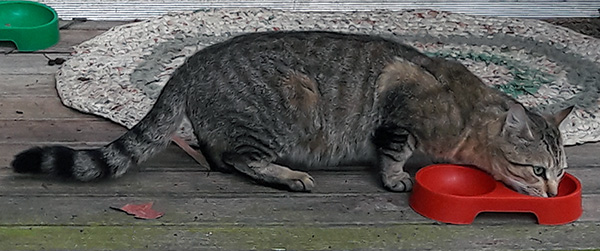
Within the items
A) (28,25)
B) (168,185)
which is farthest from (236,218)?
(28,25)

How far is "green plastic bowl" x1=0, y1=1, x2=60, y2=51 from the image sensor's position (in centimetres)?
439

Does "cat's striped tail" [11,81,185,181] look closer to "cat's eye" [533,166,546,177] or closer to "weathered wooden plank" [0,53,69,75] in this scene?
"cat's eye" [533,166,546,177]

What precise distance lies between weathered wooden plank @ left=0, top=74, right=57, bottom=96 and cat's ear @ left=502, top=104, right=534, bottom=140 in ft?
7.07

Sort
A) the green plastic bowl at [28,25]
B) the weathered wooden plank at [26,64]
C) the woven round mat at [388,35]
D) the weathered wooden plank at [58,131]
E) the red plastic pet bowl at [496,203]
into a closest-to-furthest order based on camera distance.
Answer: the red plastic pet bowl at [496,203], the weathered wooden plank at [58,131], the woven round mat at [388,35], the weathered wooden plank at [26,64], the green plastic bowl at [28,25]

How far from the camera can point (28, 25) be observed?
4656mm

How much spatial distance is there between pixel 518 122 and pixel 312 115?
2.36 feet

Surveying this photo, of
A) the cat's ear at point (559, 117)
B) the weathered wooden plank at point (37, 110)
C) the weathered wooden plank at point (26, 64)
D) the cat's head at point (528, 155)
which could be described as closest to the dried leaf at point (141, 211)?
the weathered wooden plank at point (37, 110)

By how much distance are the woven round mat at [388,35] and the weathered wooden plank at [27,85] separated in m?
0.06

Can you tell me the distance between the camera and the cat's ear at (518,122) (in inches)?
108

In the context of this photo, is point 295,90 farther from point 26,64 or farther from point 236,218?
point 26,64

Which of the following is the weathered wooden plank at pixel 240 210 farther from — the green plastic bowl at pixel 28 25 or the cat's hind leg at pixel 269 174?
the green plastic bowl at pixel 28 25

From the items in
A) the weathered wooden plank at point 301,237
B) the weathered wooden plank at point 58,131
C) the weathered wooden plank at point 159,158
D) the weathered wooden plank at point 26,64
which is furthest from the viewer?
the weathered wooden plank at point 26,64

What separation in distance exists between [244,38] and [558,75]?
1.83 metres

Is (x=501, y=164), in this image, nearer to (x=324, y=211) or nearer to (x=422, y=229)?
(x=422, y=229)
